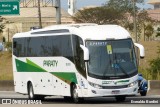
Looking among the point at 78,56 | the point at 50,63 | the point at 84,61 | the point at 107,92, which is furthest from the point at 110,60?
the point at 50,63

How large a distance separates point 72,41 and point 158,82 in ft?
24.0

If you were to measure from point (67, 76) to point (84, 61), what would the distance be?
185cm

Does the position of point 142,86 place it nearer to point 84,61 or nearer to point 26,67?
point 26,67

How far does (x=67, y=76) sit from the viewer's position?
26641 mm

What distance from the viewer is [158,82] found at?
1265 inches

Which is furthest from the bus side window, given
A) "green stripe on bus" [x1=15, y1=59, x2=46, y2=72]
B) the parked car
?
the parked car

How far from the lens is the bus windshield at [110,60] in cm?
2489

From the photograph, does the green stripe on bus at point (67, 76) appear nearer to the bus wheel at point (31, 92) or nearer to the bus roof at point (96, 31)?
the bus roof at point (96, 31)

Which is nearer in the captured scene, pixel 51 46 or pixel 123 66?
pixel 123 66

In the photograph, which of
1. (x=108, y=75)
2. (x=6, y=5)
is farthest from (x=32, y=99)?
(x=6, y=5)

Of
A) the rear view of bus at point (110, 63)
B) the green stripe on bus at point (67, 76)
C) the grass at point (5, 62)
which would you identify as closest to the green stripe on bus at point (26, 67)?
the green stripe on bus at point (67, 76)

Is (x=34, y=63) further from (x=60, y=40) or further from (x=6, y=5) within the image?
(x=6, y=5)

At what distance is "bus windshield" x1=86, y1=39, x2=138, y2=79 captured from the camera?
24891 millimetres

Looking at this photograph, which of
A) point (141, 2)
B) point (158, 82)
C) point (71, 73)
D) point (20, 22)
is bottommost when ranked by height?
point (20, 22)
